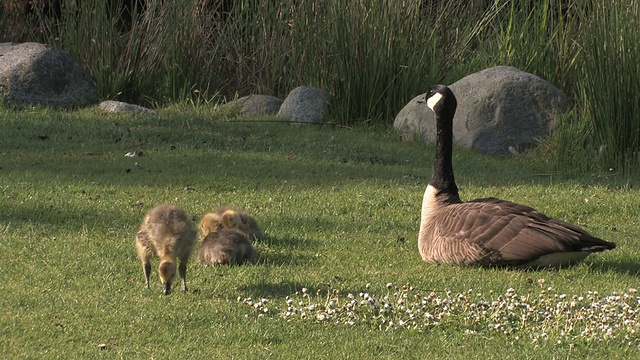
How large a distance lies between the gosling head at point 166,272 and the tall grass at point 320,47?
8318mm

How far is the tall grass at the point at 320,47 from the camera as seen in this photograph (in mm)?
15820

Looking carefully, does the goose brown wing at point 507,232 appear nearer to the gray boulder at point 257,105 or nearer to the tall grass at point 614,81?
the tall grass at point 614,81

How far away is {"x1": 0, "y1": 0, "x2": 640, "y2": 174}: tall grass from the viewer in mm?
15820

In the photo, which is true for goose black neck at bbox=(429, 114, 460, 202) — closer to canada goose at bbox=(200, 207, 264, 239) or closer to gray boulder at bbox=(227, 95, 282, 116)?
canada goose at bbox=(200, 207, 264, 239)

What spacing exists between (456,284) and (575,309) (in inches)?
41.8

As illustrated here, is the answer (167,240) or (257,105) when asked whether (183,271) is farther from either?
(257,105)

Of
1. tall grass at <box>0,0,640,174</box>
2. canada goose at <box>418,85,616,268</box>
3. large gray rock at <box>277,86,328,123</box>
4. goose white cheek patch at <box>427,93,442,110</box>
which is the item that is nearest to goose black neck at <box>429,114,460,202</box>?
canada goose at <box>418,85,616,268</box>

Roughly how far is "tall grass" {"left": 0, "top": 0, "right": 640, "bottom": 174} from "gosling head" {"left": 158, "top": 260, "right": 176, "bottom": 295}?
27.3 feet

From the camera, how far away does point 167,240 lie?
7016 mm

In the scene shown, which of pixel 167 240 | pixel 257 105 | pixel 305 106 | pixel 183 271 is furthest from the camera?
pixel 257 105

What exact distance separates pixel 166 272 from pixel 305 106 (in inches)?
Answer: 356

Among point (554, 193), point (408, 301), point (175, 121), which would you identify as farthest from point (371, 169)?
point (408, 301)

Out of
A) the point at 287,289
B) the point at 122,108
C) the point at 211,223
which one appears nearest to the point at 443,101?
the point at 211,223

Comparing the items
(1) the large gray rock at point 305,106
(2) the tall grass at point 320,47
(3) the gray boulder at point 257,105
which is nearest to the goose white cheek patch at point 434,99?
(2) the tall grass at point 320,47
